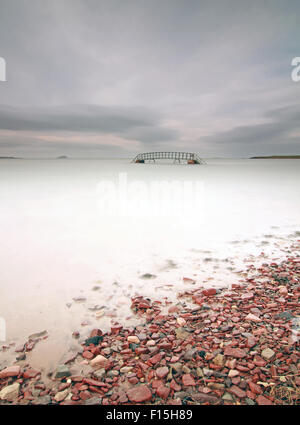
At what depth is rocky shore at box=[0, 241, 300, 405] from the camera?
222 centimetres

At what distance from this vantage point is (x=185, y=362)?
2584 millimetres

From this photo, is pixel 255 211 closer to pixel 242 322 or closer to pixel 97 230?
pixel 97 230

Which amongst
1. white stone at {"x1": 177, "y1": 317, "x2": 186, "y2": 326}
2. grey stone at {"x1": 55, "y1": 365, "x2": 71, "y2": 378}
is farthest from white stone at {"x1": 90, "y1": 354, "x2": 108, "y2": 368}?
white stone at {"x1": 177, "y1": 317, "x2": 186, "y2": 326}

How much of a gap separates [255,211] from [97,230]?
6731 mm

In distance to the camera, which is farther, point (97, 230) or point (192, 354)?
point (97, 230)

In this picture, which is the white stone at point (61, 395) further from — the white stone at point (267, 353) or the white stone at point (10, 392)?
the white stone at point (267, 353)

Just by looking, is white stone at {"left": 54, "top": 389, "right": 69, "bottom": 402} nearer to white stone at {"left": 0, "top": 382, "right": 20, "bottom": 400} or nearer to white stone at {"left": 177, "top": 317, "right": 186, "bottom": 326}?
white stone at {"left": 0, "top": 382, "right": 20, "bottom": 400}

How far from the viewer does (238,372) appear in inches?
94.7

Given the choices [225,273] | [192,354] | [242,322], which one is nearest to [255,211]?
[225,273]
